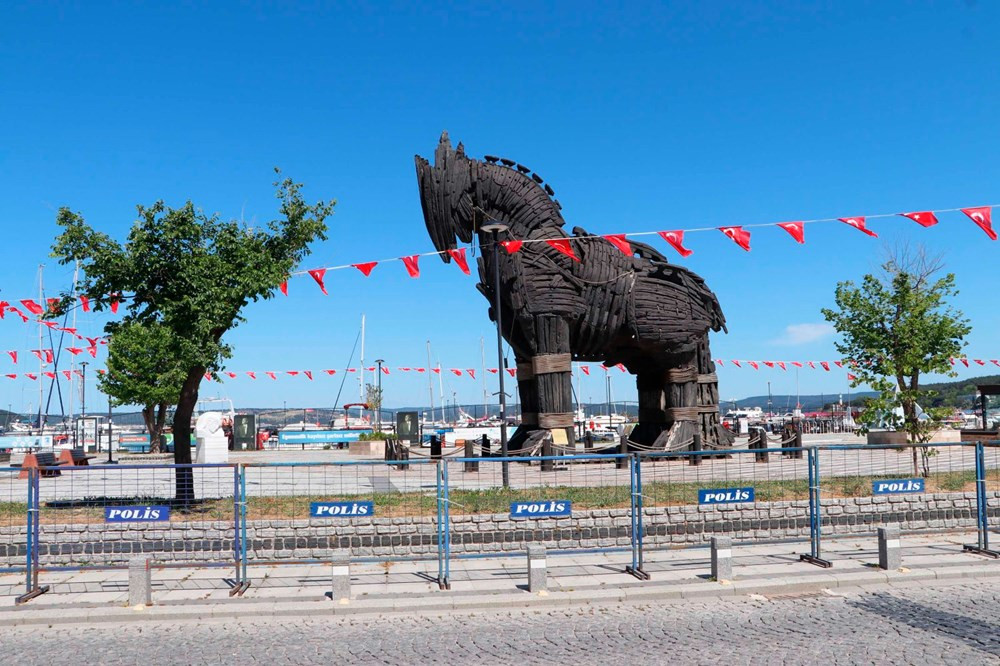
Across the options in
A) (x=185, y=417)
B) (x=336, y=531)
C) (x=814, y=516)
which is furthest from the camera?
(x=185, y=417)

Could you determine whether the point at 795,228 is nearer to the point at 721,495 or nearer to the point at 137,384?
the point at 721,495

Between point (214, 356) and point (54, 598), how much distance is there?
217 inches

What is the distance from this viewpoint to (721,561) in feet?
37.4

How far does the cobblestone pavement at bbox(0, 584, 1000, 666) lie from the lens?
325 inches

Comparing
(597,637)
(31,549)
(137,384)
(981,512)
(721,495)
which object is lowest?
(597,637)

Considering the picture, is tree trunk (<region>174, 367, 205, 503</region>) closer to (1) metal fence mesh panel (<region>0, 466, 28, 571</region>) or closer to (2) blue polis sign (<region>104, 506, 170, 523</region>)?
(1) metal fence mesh panel (<region>0, 466, 28, 571</region>)

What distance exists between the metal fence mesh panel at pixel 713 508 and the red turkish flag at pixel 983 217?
5.90 m

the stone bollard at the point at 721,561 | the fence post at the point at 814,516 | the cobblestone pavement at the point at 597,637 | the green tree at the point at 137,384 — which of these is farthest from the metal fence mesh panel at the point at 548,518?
the green tree at the point at 137,384

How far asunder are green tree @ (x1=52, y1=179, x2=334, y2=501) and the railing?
1737 mm

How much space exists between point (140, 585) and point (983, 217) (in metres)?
15.7

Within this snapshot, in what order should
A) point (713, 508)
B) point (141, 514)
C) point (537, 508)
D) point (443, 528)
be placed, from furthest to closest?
point (713, 508) < point (443, 528) < point (537, 508) < point (141, 514)

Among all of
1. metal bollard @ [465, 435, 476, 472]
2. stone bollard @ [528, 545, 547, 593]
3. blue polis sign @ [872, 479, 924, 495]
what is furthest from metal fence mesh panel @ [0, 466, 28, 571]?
blue polis sign @ [872, 479, 924, 495]

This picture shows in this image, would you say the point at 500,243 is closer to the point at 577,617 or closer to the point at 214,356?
the point at 214,356

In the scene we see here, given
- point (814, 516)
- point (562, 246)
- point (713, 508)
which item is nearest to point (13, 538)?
point (713, 508)
